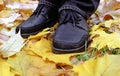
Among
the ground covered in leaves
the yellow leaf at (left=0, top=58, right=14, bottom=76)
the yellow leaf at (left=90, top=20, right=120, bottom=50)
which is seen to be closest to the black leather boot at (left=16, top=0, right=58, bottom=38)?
the ground covered in leaves

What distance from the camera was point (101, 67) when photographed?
121 cm

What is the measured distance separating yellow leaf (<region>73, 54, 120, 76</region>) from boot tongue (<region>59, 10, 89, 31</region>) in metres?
0.39

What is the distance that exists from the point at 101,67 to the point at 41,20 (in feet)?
2.08

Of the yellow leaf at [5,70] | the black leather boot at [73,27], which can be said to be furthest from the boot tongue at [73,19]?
the yellow leaf at [5,70]

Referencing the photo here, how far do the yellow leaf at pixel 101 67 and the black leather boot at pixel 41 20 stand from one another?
0.52 metres

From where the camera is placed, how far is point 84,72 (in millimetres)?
1215

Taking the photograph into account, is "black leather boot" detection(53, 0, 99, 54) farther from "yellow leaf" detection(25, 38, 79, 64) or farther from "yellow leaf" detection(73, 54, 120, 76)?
"yellow leaf" detection(73, 54, 120, 76)

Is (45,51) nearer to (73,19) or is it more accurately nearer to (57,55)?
(57,55)

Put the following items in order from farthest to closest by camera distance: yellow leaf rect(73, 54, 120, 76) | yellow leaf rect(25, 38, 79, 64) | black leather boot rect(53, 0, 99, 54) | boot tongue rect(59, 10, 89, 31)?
boot tongue rect(59, 10, 89, 31) → black leather boot rect(53, 0, 99, 54) → yellow leaf rect(25, 38, 79, 64) → yellow leaf rect(73, 54, 120, 76)

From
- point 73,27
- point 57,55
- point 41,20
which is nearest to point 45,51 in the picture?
point 57,55

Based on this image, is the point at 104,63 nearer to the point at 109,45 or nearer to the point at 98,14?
the point at 109,45

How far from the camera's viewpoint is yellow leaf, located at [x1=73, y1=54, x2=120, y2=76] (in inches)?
47.0

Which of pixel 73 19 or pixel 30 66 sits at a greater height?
pixel 73 19

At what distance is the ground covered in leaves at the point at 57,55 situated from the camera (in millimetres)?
1233
